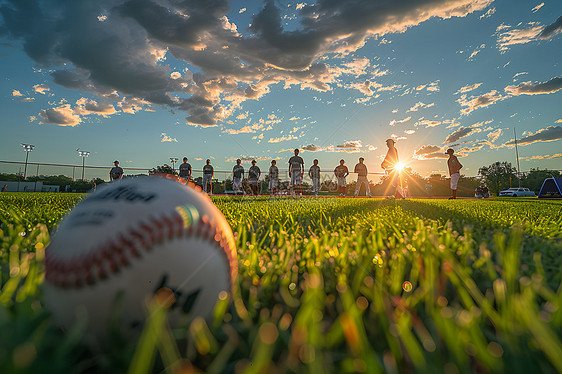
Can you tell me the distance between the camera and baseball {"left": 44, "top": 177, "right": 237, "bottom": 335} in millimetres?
1185

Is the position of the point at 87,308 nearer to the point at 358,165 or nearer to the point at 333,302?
the point at 333,302

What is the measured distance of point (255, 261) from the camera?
1966mm

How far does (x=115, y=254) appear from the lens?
1.20m

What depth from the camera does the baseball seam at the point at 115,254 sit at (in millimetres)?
1188

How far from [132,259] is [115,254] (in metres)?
0.07

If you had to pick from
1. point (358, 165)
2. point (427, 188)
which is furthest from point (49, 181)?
point (427, 188)

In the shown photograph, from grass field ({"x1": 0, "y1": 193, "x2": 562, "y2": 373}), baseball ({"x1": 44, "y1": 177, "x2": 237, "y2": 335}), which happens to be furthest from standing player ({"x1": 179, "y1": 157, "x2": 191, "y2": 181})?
baseball ({"x1": 44, "y1": 177, "x2": 237, "y2": 335})

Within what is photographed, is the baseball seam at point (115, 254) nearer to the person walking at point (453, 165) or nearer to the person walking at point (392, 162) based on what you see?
the person walking at point (392, 162)

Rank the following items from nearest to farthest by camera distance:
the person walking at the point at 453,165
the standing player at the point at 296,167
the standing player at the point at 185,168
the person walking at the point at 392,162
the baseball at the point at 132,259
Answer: the baseball at the point at 132,259 → the person walking at the point at 392,162 → the person walking at the point at 453,165 → the standing player at the point at 296,167 → the standing player at the point at 185,168

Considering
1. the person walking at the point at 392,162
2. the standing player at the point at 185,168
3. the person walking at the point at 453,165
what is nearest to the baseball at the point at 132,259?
the person walking at the point at 392,162

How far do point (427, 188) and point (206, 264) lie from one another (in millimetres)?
38496

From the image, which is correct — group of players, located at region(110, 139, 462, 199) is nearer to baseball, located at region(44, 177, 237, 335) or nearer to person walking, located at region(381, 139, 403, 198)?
person walking, located at region(381, 139, 403, 198)

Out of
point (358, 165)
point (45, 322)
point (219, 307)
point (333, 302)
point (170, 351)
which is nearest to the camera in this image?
point (170, 351)

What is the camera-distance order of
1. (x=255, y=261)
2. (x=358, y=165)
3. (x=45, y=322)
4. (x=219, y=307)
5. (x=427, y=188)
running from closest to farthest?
(x=45, y=322), (x=219, y=307), (x=255, y=261), (x=358, y=165), (x=427, y=188)
